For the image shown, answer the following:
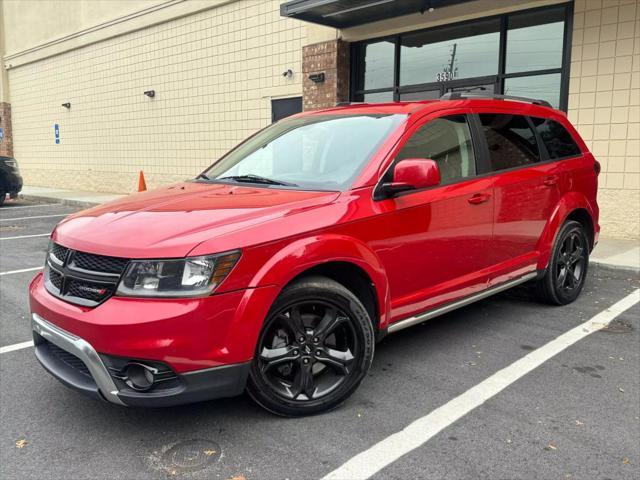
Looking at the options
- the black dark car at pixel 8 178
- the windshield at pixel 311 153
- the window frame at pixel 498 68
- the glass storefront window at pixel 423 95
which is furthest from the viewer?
the black dark car at pixel 8 178

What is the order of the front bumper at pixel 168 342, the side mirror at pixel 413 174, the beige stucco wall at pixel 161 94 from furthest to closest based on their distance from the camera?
the beige stucco wall at pixel 161 94, the side mirror at pixel 413 174, the front bumper at pixel 168 342

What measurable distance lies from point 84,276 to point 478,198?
276 centimetres

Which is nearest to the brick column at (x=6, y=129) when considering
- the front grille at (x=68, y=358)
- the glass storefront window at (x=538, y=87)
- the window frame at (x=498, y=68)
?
the window frame at (x=498, y=68)

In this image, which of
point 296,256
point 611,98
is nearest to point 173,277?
point 296,256

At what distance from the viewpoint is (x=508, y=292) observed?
6.10m

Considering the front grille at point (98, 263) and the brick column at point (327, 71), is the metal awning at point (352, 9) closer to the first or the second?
the brick column at point (327, 71)

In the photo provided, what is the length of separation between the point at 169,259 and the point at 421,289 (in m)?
1.82

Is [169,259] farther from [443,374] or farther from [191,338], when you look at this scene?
[443,374]

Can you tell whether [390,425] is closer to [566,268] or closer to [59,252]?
[59,252]

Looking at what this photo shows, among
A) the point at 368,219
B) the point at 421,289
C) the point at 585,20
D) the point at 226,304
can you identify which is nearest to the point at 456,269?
the point at 421,289

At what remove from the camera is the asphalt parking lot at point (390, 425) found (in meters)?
2.81

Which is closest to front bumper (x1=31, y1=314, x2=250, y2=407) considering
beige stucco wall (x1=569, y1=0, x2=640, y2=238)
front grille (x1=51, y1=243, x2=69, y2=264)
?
front grille (x1=51, y1=243, x2=69, y2=264)

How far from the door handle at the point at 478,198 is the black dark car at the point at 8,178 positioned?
14.5 metres

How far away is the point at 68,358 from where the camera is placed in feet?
10.3
